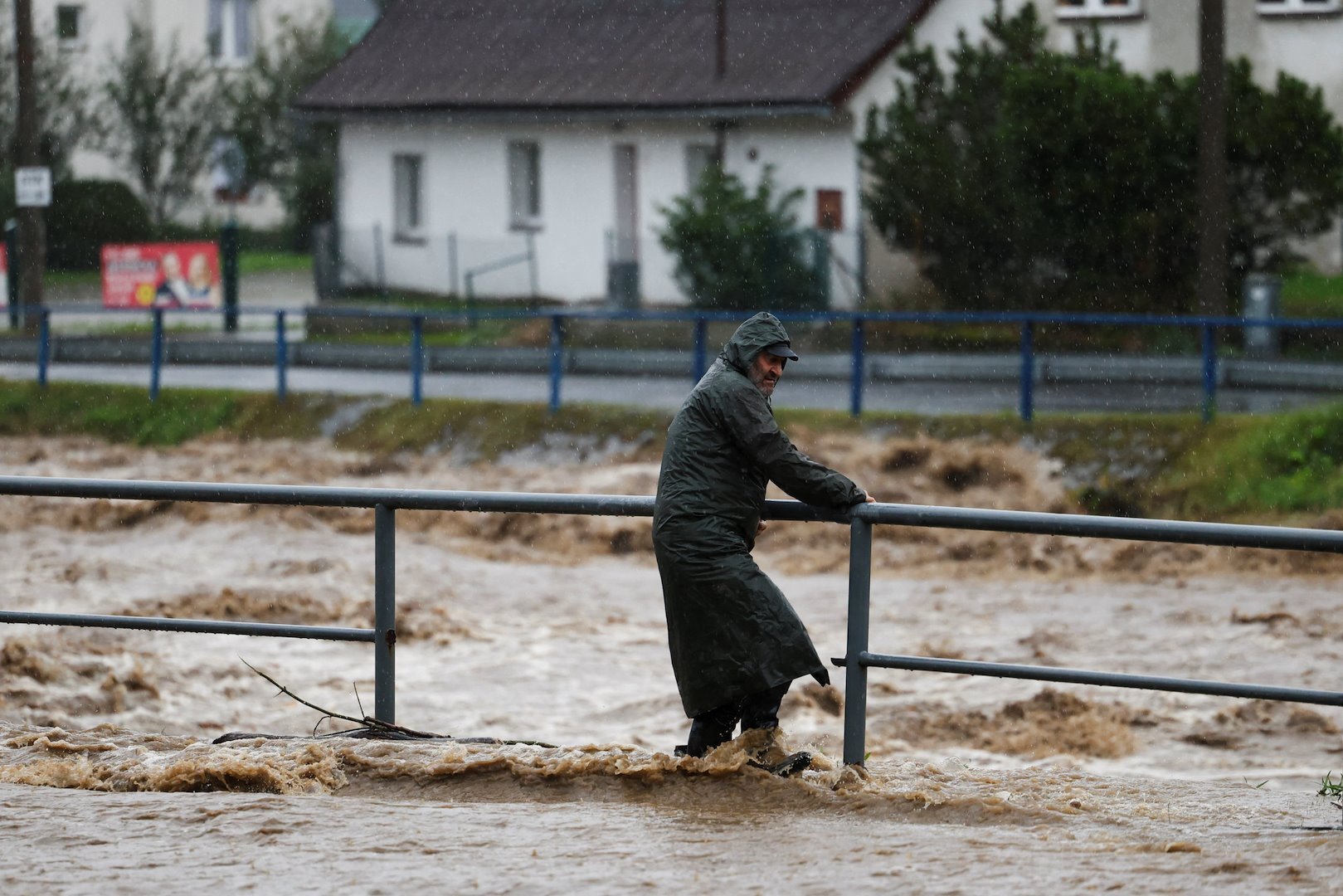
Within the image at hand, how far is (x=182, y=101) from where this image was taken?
3931 centimetres

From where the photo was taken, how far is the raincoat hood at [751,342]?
6.34m

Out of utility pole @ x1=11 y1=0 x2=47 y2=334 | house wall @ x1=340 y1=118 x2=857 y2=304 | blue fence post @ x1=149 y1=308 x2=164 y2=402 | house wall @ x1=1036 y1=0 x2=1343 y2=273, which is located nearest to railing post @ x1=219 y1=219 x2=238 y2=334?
utility pole @ x1=11 y1=0 x2=47 y2=334

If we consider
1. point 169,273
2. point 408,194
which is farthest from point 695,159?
point 169,273

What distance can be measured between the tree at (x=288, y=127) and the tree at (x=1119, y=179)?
17.8 meters

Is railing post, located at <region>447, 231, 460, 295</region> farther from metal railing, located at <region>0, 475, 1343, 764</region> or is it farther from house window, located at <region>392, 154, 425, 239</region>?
metal railing, located at <region>0, 475, 1343, 764</region>

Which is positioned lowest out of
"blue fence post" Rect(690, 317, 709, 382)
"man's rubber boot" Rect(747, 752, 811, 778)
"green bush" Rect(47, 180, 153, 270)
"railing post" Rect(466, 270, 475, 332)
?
"man's rubber boot" Rect(747, 752, 811, 778)

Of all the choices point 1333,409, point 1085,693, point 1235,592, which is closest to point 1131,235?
point 1333,409

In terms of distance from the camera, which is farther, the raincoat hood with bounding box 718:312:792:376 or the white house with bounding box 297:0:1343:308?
the white house with bounding box 297:0:1343:308

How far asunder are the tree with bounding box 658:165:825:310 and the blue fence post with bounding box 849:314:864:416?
22.1ft

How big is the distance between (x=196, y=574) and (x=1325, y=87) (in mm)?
18237

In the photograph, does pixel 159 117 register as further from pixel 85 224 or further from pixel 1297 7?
pixel 1297 7

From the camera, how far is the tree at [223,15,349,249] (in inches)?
1555

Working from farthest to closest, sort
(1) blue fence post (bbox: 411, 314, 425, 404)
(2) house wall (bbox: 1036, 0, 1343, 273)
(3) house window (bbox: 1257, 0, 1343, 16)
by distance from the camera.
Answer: (2) house wall (bbox: 1036, 0, 1343, 273)
(3) house window (bbox: 1257, 0, 1343, 16)
(1) blue fence post (bbox: 411, 314, 425, 404)

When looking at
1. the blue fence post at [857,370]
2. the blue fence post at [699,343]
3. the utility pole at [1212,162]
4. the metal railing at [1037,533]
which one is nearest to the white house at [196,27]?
the blue fence post at [699,343]
